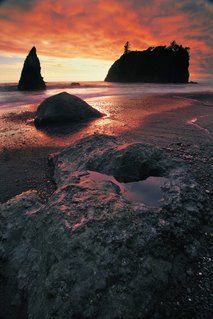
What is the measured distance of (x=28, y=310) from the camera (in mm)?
2287

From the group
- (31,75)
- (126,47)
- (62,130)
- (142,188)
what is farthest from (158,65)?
(142,188)

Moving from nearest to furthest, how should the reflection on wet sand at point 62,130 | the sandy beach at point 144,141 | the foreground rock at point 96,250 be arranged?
the foreground rock at point 96,250 → the sandy beach at point 144,141 → the reflection on wet sand at point 62,130

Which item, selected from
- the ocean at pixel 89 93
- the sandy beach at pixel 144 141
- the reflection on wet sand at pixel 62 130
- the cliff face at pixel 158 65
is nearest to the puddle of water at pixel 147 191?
the sandy beach at pixel 144 141

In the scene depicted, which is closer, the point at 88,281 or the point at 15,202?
the point at 88,281

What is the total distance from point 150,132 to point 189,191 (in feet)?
15.3

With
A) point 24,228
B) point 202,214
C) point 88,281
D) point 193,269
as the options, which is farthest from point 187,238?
point 24,228

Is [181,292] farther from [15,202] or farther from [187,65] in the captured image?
[187,65]

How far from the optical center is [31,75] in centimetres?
5259

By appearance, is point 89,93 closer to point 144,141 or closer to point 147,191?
point 144,141

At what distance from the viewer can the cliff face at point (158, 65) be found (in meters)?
79.1

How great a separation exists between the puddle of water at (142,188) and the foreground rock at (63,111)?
20.2 feet

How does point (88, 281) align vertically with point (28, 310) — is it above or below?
above

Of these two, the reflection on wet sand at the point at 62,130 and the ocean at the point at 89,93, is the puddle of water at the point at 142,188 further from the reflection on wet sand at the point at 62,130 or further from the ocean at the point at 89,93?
the ocean at the point at 89,93

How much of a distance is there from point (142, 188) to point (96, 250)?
1.51 metres
